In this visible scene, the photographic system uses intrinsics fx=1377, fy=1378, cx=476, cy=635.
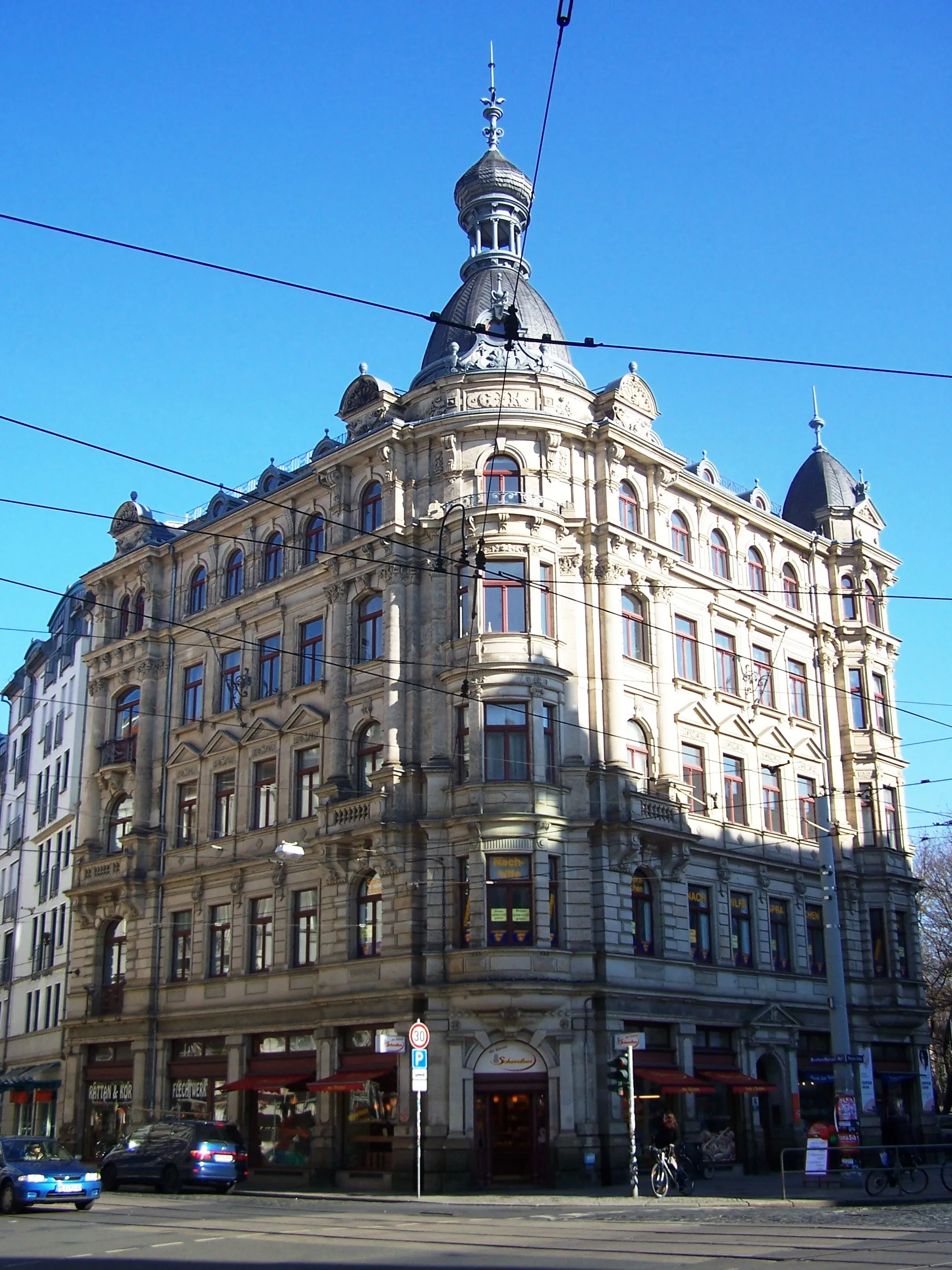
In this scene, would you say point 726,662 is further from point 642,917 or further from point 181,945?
point 181,945

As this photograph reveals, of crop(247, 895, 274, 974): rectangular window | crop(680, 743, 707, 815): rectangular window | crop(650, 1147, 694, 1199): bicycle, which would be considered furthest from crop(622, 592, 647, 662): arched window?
crop(650, 1147, 694, 1199): bicycle

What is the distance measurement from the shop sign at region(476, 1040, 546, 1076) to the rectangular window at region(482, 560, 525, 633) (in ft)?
36.8

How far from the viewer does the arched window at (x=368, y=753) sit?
40406 millimetres

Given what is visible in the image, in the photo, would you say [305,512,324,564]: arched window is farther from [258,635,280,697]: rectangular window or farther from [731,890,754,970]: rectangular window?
[731,890,754,970]: rectangular window

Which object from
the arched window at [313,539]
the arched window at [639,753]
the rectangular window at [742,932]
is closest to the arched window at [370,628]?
the arched window at [313,539]

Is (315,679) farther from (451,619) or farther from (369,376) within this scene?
(369,376)

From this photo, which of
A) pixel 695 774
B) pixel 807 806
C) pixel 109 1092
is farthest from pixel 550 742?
pixel 109 1092

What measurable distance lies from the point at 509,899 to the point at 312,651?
1180 centimetres

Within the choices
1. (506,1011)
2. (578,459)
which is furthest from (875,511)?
(506,1011)

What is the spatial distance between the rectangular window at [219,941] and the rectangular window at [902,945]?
77.2 feet

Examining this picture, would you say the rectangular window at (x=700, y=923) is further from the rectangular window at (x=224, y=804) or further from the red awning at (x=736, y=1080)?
the rectangular window at (x=224, y=804)

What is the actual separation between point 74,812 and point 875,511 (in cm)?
3450

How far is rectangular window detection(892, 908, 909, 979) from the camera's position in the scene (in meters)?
49.3

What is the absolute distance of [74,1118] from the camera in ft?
157
